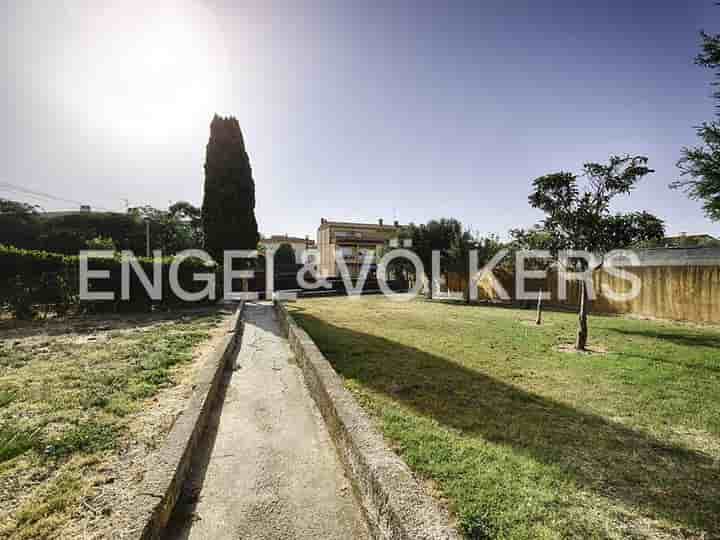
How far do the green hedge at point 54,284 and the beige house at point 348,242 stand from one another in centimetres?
3129

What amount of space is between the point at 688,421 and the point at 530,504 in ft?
9.27

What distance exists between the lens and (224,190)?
19.2 m

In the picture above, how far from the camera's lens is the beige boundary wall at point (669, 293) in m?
9.90

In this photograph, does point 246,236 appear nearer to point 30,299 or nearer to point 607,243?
point 30,299

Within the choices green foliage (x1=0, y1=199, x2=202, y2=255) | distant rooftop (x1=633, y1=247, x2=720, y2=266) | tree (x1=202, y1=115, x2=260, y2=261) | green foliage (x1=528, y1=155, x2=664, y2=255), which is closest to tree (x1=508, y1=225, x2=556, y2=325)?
green foliage (x1=528, y1=155, x2=664, y2=255)

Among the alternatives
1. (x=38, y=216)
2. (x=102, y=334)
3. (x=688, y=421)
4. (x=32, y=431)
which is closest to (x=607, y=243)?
(x=688, y=421)

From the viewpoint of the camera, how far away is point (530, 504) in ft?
6.69

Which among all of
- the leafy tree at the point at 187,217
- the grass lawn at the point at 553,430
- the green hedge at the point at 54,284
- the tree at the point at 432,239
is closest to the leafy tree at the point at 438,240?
the tree at the point at 432,239

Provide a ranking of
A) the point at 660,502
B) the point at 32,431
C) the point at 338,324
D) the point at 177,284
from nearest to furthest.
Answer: the point at 660,502, the point at 32,431, the point at 338,324, the point at 177,284

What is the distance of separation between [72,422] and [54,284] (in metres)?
10.3

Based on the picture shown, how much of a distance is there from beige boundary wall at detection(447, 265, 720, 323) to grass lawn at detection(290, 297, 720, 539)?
4.11 m

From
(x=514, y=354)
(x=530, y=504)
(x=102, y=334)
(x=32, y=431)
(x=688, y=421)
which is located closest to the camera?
(x=530, y=504)

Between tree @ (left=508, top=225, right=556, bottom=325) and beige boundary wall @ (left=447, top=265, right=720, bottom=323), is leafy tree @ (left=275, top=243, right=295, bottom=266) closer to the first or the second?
beige boundary wall @ (left=447, top=265, right=720, bottom=323)

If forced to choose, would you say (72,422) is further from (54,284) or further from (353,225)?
(353,225)
